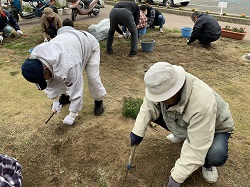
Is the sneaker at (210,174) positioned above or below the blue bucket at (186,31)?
below

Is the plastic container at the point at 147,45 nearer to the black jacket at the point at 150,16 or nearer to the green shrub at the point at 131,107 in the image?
the black jacket at the point at 150,16

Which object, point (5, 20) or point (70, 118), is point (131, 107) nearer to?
point (70, 118)

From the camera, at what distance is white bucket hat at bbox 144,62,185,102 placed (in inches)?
60.6

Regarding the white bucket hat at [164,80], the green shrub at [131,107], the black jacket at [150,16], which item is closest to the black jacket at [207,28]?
the black jacket at [150,16]

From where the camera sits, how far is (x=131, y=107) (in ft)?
10.2

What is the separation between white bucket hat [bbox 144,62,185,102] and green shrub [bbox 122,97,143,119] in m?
1.37

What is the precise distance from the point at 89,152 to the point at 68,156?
8.3 inches

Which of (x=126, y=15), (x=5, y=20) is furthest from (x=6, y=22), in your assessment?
(x=126, y=15)

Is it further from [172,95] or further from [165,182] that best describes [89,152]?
[172,95]

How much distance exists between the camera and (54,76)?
223 centimetres

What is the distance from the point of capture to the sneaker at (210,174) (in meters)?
2.08

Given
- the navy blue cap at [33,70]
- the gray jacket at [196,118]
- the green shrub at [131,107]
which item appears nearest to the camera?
the gray jacket at [196,118]

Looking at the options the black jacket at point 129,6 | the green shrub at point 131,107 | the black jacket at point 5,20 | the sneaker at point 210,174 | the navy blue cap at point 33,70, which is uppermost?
the black jacket at point 129,6

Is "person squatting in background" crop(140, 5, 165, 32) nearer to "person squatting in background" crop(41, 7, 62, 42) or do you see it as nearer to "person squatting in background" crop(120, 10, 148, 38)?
"person squatting in background" crop(120, 10, 148, 38)
